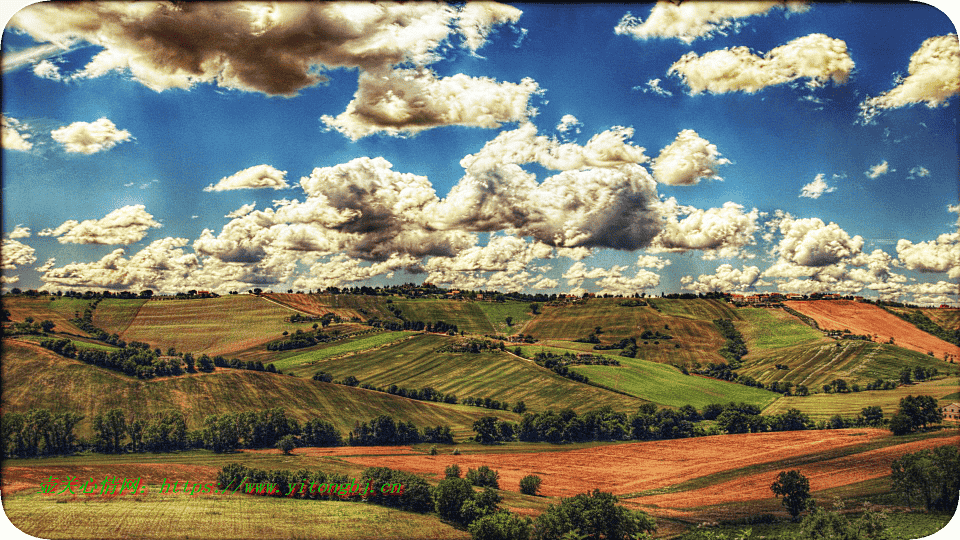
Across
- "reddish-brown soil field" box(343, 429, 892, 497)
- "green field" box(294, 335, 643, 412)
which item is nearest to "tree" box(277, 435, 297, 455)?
"reddish-brown soil field" box(343, 429, 892, 497)

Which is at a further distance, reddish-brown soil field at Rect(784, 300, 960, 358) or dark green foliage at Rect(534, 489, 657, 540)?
reddish-brown soil field at Rect(784, 300, 960, 358)

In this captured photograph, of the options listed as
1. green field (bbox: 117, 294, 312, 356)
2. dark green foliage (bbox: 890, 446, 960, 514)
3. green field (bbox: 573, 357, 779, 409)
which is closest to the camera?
dark green foliage (bbox: 890, 446, 960, 514)

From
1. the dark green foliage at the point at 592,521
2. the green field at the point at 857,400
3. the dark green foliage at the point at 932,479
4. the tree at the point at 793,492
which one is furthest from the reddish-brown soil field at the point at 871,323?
the dark green foliage at the point at 592,521

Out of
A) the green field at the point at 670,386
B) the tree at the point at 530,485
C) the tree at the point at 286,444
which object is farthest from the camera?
the green field at the point at 670,386

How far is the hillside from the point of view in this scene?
153ft

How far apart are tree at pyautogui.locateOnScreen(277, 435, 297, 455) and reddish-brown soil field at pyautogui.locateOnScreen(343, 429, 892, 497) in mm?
5884

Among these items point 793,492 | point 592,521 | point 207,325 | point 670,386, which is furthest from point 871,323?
point 207,325

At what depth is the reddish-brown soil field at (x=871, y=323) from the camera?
6962 cm

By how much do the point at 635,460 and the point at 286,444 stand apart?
104ft

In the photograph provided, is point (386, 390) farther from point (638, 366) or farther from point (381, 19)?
point (381, 19)

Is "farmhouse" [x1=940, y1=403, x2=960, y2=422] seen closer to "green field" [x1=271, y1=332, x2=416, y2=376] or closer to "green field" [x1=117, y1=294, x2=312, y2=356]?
"green field" [x1=271, y1=332, x2=416, y2=376]

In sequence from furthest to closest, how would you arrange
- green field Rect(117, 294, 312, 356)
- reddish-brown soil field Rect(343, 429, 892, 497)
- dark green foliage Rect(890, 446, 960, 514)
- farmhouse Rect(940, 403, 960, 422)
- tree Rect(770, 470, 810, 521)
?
1. green field Rect(117, 294, 312, 356)
2. farmhouse Rect(940, 403, 960, 422)
3. reddish-brown soil field Rect(343, 429, 892, 497)
4. tree Rect(770, 470, 810, 521)
5. dark green foliage Rect(890, 446, 960, 514)

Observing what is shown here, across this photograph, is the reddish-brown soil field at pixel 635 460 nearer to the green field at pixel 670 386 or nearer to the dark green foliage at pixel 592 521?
the dark green foliage at pixel 592 521

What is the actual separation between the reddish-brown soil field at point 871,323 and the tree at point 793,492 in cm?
5190
